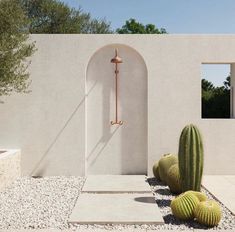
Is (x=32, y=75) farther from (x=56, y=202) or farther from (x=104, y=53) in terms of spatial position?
(x=56, y=202)

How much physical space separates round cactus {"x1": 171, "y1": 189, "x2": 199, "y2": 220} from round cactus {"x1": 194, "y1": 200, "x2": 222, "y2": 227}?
104 mm

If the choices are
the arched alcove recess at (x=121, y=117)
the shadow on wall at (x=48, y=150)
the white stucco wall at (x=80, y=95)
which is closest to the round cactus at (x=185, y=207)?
the white stucco wall at (x=80, y=95)

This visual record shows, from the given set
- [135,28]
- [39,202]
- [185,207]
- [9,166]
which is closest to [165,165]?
[185,207]

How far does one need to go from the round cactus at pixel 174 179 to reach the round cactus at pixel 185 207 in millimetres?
1664

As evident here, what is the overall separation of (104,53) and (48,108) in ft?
6.70

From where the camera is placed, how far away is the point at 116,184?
29.6 feet

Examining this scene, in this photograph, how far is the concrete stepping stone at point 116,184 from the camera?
8367mm

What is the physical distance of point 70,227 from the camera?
19.5ft

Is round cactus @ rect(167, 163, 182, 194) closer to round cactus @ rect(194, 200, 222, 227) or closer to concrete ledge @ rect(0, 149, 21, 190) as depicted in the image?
round cactus @ rect(194, 200, 222, 227)

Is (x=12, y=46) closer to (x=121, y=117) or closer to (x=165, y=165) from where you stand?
(x=121, y=117)

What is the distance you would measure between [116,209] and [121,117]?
3.90m

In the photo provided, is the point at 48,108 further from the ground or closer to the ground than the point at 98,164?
further from the ground

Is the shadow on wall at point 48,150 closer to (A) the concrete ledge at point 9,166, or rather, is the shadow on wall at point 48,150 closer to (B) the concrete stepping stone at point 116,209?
(A) the concrete ledge at point 9,166

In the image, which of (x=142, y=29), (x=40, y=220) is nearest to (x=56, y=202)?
(x=40, y=220)
